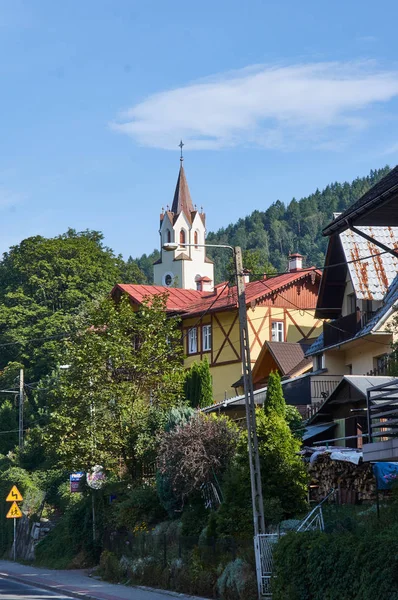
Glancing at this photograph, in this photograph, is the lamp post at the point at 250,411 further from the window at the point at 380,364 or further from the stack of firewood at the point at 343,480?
the window at the point at 380,364

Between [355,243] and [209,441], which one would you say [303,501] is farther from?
[355,243]

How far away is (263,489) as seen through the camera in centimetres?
2547

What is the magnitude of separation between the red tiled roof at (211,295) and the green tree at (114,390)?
39.3 feet

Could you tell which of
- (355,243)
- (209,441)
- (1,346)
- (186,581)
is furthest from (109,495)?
(1,346)

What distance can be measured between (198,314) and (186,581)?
32092mm

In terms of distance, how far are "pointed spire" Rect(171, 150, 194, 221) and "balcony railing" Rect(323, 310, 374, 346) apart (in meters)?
75.5

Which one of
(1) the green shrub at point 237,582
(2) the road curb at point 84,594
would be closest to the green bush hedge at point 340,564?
A: (1) the green shrub at point 237,582

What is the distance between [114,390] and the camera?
117 ft

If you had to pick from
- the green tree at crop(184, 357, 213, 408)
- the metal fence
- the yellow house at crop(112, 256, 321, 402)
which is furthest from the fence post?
the yellow house at crop(112, 256, 321, 402)

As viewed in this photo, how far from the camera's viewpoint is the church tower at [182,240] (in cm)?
10906

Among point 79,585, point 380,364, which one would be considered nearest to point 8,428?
point 380,364

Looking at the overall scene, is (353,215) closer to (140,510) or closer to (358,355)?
(140,510)

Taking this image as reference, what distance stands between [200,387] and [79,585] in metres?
16.5

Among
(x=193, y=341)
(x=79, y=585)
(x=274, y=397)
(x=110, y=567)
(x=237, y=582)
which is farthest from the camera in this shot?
(x=193, y=341)
